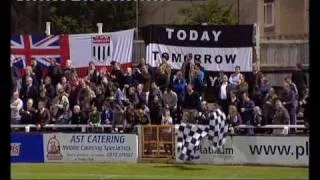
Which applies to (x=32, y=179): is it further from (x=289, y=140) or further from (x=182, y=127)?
(x=289, y=140)

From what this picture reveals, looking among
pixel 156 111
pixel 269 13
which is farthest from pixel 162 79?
pixel 269 13

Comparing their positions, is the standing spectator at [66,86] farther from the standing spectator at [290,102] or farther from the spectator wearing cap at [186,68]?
the standing spectator at [290,102]

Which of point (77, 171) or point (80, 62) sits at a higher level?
point (80, 62)

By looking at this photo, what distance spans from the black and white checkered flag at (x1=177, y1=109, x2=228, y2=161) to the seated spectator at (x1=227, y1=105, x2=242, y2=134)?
0.76 feet

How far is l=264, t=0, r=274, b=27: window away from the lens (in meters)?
42.3

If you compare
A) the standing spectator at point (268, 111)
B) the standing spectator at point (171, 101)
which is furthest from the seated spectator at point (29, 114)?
the standing spectator at point (268, 111)

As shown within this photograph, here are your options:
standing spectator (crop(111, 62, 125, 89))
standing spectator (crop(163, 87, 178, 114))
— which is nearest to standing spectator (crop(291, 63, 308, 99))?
standing spectator (crop(163, 87, 178, 114))

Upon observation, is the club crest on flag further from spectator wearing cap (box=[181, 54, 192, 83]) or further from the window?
the window

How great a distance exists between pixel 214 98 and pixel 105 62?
14.8 ft

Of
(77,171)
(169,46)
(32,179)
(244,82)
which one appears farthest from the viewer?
(169,46)

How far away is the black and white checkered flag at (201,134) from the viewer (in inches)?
666
